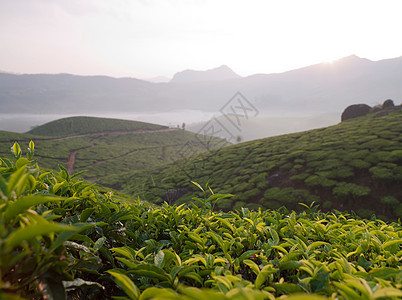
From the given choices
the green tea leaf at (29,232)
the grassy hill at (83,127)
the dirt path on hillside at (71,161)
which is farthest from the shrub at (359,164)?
the grassy hill at (83,127)

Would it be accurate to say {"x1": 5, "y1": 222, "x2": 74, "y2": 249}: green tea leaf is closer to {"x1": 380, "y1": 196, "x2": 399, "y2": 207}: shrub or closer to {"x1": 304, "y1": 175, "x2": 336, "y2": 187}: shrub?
{"x1": 380, "y1": 196, "x2": 399, "y2": 207}: shrub

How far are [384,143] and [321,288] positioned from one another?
1771 centimetres

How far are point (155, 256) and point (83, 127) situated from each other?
70187mm

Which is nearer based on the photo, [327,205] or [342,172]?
[327,205]

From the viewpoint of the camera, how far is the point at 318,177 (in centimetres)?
1261

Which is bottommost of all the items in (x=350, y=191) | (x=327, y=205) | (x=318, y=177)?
(x=327, y=205)

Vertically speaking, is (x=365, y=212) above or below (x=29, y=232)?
below

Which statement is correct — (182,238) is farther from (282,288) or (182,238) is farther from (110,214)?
(282,288)

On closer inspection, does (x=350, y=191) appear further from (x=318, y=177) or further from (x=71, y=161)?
(x=71, y=161)

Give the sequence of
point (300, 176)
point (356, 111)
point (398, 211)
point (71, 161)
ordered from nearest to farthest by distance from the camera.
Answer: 1. point (398, 211)
2. point (300, 176)
3. point (356, 111)
4. point (71, 161)

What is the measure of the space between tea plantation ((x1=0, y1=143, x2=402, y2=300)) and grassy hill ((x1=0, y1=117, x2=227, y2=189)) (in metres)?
25.9

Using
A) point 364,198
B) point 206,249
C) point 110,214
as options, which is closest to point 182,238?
point 206,249

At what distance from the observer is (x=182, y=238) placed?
81.1 inches

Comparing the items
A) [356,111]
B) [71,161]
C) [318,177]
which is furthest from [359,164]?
[71,161]
